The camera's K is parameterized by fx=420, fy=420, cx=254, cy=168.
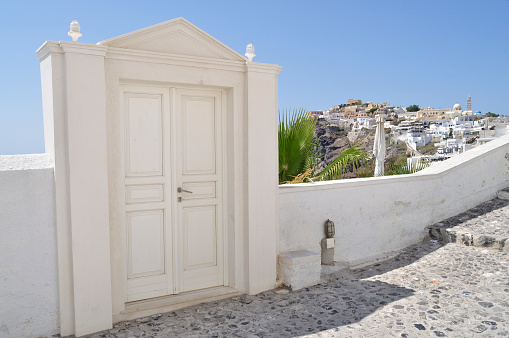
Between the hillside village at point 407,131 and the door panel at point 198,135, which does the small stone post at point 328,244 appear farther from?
the hillside village at point 407,131

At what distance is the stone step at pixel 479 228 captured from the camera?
574cm

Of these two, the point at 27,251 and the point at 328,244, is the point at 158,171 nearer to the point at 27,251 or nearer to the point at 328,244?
the point at 27,251

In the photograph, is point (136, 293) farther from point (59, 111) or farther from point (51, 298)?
point (59, 111)

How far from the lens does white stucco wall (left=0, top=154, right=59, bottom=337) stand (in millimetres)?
3408

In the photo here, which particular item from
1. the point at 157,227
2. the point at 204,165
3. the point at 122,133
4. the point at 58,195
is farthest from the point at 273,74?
the point at 58,195

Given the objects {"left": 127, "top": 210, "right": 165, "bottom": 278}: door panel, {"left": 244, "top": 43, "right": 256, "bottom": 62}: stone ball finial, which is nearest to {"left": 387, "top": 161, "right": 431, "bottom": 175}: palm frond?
{"left": 244, "top": 43, "right": 256, "bottom": 62}: stone ball finial

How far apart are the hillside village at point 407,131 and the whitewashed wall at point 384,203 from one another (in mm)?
1562

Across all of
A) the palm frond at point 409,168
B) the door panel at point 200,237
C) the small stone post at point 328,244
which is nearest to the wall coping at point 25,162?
the door panel at point 200,237

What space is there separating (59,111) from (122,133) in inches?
23.7

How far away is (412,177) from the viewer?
621 cm

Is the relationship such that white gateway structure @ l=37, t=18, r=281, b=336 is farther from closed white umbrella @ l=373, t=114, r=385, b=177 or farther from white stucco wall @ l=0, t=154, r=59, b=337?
closed white umbrella @ l=373, t=114, r=385, b=177

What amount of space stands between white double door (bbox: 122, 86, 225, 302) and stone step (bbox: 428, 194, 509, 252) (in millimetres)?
3544

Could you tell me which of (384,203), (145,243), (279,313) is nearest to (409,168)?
(384,203)

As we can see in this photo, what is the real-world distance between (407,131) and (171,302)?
40001 mm
